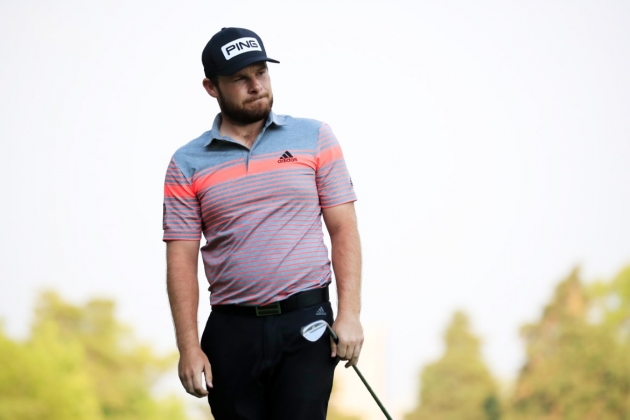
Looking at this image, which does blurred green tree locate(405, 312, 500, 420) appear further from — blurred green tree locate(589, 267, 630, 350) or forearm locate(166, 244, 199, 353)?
forearm locate(166, 244, 199, 353)

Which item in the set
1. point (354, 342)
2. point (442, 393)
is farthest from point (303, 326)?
point (442, 393)

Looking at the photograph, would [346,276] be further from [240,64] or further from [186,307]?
[240,64]

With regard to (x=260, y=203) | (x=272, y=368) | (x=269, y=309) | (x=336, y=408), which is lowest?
(x=336, y=408)

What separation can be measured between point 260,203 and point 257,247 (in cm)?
13

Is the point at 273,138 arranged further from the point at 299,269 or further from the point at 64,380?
the point at 64,380

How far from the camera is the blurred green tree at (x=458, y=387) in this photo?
84.4ft

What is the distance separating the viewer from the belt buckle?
3072 millimetres

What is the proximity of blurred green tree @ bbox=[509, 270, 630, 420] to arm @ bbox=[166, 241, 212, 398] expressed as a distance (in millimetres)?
21936

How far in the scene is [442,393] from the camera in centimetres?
2623

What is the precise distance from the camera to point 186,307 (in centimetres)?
322

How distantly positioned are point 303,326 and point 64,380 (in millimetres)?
18466

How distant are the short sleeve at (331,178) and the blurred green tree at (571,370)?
21888 mm

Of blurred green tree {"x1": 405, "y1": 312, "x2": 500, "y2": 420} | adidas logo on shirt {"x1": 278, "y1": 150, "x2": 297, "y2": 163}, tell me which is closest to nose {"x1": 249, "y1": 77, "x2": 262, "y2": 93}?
adidas logo on shirt {"x1": 278, "y1": 150, "x2": 297, "y2": 163}

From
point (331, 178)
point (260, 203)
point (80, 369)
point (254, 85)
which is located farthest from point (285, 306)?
point (80, 369)
